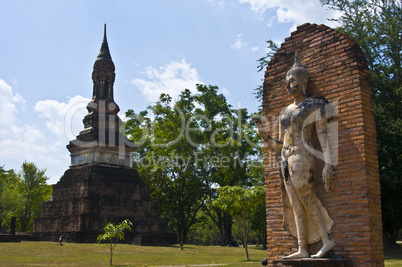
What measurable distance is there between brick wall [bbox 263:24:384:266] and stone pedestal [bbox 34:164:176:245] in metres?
16.8

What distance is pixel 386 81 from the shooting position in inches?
877

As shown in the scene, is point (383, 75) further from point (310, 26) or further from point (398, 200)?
point (310, 26)

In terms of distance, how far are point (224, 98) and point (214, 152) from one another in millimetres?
5684

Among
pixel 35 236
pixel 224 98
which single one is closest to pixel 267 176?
pixel 35 236

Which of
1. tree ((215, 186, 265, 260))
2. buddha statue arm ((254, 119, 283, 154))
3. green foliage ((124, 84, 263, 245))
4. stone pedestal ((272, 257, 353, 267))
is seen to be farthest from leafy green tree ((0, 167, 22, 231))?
Result: stone pedestal ((272, 257, 353, 267))

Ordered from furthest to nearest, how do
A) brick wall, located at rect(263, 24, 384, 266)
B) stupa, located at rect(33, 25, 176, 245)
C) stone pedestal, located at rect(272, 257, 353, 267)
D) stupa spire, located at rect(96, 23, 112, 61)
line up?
1. stupa spire, located at rect(96, 23, 112, 61)
2. stupa, located at rect(33, 25, 176, 245)
3. brick wall, located at rect(263, 24, 384, 266)
4. stone pedestal, located at rect(272, 257, 353, 267)

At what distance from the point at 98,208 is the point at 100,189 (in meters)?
1.42

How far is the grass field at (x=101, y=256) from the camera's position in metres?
15.7

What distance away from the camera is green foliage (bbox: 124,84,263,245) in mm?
35156

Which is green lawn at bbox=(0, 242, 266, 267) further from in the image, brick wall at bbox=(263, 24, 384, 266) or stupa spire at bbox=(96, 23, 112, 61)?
stupa spire at bbox=(96, 23, 112, 61)

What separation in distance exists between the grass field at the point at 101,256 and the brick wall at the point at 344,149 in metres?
8.99

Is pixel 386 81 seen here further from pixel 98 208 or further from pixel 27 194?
pixel 27 194

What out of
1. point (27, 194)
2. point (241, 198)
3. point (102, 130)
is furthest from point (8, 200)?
point (241, 198)

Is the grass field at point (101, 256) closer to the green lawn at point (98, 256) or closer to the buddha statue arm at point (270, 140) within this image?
the green lawn at point (98, 256)
